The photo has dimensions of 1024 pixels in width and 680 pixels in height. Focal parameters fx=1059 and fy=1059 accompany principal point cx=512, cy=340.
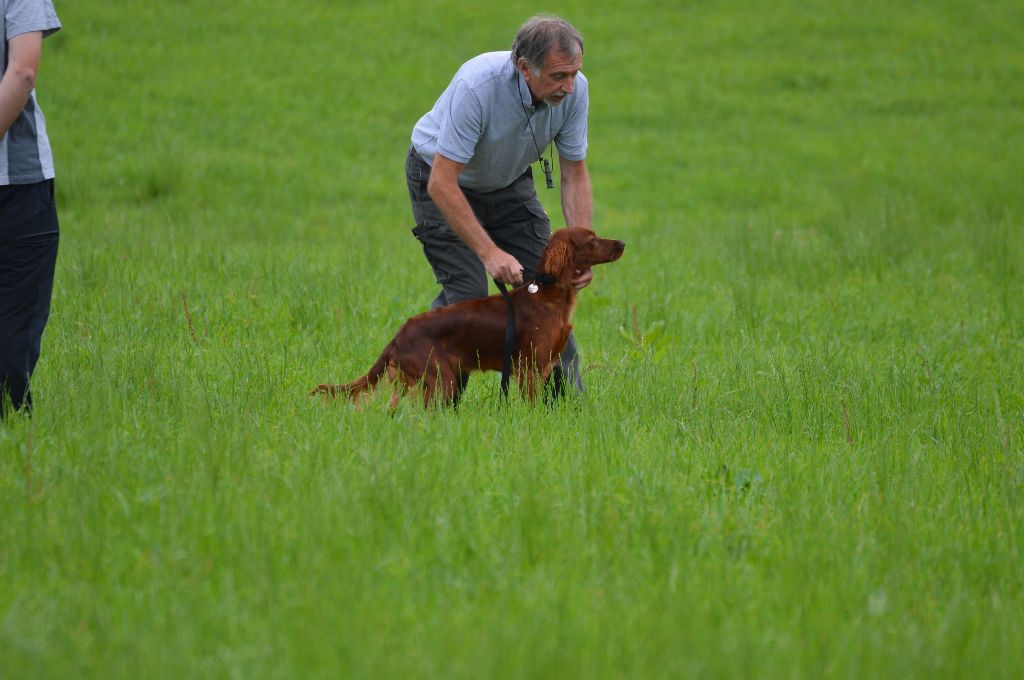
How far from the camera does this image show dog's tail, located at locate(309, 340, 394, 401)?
4559mm

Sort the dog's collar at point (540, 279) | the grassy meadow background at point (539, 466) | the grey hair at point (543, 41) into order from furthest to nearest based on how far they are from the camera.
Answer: the dog's collar at point (540, 279), the grey hair at point (543, 41), the grassy meadow background at point (539, 466)

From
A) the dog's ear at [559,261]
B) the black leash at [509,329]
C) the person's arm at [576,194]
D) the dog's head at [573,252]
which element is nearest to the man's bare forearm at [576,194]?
the person's arm at [576,194]

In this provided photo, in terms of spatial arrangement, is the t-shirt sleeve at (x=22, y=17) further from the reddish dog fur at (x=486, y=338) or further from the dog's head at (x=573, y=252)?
the dog's head at (x=573, y=252)

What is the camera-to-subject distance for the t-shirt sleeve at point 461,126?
14.8 ft

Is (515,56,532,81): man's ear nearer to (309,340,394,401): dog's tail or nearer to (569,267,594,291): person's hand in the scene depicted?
(569,267,594,291): person's hand

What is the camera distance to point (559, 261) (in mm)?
4668

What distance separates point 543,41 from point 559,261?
948 millimetres

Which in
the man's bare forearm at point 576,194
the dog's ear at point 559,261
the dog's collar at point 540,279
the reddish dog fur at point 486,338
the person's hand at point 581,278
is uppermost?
the man's bare forearm at point 576,194

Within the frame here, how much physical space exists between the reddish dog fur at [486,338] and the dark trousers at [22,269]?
1.17 meters

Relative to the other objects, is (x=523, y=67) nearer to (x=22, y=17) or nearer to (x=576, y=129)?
(x=576, y=129)

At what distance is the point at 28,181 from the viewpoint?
13.0ft

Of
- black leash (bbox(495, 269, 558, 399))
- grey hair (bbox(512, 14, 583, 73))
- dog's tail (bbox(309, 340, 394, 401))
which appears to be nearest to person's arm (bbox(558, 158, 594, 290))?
black leash (bbox(495, 269, 558, 399))

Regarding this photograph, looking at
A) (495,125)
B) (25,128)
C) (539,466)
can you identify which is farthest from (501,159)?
(25,128)

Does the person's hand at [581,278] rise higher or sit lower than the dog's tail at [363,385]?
higher
